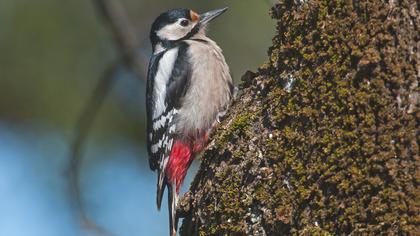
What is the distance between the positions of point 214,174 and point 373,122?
2.36ft

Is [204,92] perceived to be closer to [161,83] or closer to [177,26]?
[161,83]

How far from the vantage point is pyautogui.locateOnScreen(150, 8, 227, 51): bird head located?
5.11 m

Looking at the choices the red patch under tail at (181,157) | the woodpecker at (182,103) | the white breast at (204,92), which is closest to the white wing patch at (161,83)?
the woodpecker at (182,103)

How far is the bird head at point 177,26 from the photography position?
511cm

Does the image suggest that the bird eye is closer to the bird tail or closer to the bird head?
the bird head

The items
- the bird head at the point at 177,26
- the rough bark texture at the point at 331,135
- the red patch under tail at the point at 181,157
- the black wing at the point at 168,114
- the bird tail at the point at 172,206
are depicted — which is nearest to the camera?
the rough bark texture at the point at 331,135

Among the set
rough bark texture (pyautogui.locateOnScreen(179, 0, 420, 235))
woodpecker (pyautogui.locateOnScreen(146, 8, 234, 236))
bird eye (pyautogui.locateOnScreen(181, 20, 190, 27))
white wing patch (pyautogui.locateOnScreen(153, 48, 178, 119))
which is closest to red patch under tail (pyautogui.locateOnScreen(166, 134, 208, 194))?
woodpecker (pyautogui.locateOnScreen(146, 8, 234, 236))

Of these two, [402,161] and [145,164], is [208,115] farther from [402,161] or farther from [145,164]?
[145,164]

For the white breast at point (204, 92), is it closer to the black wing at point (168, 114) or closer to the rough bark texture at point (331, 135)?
the black wing at point (168, 114)

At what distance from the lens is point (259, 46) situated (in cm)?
727

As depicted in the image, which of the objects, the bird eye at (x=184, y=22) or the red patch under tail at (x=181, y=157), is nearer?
the red patch under tail at (x=181, y=157)

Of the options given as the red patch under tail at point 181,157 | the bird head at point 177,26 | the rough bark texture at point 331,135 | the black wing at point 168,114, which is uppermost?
the bird head at point 177,26

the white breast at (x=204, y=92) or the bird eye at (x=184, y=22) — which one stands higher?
the bird eye at (x=184, y=22)

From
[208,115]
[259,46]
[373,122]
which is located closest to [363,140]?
[373,122]
